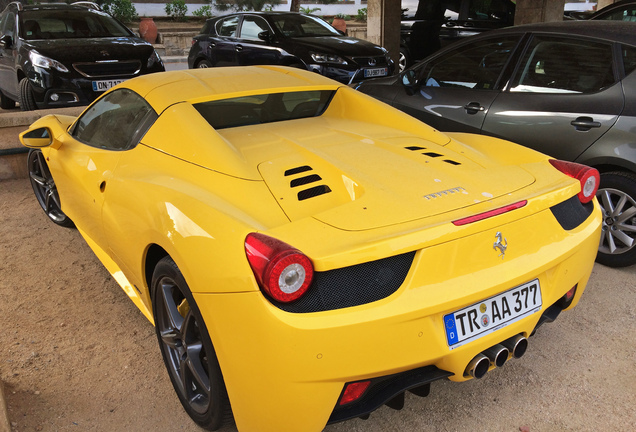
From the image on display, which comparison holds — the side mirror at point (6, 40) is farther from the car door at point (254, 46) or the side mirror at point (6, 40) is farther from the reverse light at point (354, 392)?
the reverse light at point (354, 392)

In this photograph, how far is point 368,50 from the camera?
859 cm

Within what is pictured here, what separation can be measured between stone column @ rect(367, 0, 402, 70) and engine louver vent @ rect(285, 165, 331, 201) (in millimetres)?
11066

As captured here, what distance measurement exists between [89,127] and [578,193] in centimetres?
283

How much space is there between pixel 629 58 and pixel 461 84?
125cm

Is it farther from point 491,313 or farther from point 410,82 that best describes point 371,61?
point 491,313

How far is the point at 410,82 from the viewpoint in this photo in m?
4.69

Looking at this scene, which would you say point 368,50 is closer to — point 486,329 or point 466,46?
point 466,46

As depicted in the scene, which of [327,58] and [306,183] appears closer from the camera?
[306,183]

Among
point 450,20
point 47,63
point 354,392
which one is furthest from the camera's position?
point 450,20

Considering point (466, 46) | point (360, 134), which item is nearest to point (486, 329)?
point (360, 134)

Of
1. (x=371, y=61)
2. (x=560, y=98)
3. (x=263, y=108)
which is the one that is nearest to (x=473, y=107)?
(x=560, y=98)

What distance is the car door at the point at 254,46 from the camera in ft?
28.2

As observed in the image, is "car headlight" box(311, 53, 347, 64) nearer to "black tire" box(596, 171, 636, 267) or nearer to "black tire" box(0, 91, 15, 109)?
"black tire" box(596, 171, 636, 267)

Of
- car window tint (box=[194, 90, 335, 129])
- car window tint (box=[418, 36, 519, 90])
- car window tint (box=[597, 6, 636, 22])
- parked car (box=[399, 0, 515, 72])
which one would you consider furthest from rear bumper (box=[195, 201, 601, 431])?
parked car (box=[399, 0, 515, 72])
